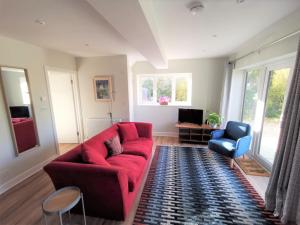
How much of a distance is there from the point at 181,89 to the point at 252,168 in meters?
2.81

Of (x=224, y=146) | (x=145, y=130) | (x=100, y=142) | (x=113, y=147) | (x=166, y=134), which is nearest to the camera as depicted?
(x=100, y=142)

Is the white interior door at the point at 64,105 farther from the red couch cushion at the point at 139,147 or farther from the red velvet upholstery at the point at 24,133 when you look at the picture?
the red couch cushion at the point at 139,147

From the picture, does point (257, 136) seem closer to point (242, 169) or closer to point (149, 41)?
point (242, 169)

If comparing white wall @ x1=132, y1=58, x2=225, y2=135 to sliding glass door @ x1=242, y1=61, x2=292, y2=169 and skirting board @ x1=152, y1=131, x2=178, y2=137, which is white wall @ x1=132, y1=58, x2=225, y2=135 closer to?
skirting board @ x1=152, y1=131, x2=178, y2=137

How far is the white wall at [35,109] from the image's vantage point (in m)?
2.37

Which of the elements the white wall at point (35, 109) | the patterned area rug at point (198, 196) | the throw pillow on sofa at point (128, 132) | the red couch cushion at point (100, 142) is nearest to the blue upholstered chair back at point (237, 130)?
the patterned area rug at point (198, 196)

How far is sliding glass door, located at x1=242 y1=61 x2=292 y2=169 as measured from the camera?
99.0 inches

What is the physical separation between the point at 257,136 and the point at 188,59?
2739 millimetres

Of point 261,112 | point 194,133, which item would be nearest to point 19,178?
point 194,133

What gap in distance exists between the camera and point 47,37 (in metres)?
2.45

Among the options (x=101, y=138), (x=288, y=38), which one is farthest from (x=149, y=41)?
(x=288, y=38)

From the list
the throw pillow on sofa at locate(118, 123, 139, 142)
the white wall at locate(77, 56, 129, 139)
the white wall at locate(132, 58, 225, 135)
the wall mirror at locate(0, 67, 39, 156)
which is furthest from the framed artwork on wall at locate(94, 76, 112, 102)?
the wall mirror at locate(0, 67, 39, 156)

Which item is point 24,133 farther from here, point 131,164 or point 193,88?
point 193,88

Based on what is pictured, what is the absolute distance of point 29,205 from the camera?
2037mm
